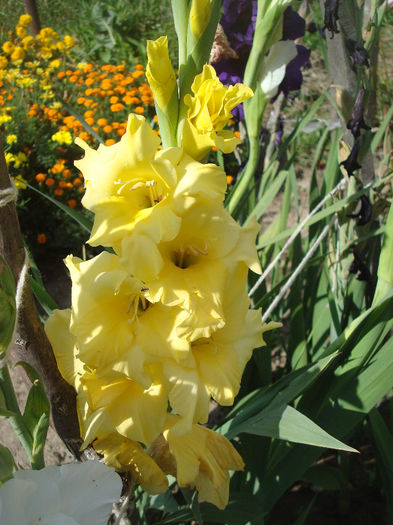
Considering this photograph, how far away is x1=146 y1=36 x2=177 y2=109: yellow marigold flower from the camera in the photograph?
0.64m

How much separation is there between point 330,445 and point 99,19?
11.9 ft

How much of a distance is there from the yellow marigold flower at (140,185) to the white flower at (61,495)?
0.23 metres

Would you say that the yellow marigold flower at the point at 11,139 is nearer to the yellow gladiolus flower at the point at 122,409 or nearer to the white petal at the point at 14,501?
the yellow gladiolus flower at the point at 122,409

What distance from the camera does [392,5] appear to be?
3.92ft

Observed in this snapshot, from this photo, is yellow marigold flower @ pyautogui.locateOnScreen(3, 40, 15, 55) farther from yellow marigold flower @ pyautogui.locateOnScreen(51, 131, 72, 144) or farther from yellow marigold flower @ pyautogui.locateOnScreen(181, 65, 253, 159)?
yellow marigold flower @ pyautogui.locateOnScreen(181, 65, 253, 159)

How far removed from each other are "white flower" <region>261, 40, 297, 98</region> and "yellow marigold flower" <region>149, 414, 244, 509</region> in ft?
2.09

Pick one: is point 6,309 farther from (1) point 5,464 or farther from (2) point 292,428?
(2) point 292,428

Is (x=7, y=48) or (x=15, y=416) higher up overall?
(x=7, y=48)

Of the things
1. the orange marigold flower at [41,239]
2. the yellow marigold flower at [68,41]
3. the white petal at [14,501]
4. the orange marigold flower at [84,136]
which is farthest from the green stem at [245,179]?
the yellow marigold flower at [68,41]

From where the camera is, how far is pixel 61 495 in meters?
0.52

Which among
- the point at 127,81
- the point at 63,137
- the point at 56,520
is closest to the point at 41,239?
the point at 63,137

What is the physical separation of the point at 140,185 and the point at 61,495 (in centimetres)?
33

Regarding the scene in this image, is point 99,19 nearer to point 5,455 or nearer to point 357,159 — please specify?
point 357,159

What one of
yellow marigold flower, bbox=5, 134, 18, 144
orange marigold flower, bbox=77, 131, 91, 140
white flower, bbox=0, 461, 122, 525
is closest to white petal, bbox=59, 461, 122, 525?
white flower, bbox=0, 461, 122, 525
